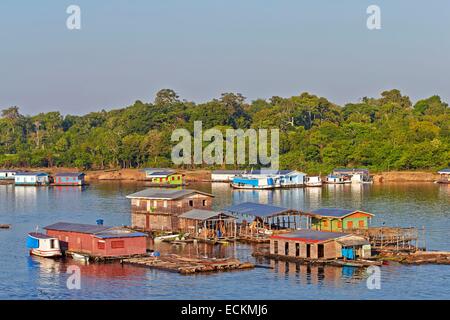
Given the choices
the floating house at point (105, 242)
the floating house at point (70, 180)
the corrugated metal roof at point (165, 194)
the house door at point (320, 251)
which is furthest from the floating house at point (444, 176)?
the floating house at point (105, 242)

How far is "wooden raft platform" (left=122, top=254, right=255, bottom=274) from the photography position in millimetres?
35562

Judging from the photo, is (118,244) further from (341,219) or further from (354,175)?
(354,175)

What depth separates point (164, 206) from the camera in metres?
47.9

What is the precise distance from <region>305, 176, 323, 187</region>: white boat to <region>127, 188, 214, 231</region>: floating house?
40.9 meters

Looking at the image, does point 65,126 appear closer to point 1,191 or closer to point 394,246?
point 1,191

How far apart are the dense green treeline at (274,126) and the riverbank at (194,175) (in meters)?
1.91

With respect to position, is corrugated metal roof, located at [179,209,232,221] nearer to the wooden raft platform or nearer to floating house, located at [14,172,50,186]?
the wooden raft platform

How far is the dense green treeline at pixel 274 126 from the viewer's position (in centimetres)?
9962

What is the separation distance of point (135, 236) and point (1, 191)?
5200 centimetres

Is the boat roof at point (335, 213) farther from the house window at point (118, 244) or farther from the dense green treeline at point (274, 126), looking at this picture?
the dense green treeline at point (274, 126)

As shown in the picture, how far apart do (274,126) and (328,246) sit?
77108mm

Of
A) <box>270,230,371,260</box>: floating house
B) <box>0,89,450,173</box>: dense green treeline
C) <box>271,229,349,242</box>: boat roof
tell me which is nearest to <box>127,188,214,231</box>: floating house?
<box>271,229,349,242</box>: boat roof

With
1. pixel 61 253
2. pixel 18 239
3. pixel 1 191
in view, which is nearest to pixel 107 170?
pixel 1 191

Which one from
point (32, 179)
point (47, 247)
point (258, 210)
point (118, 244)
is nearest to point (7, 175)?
point (32, 179)
